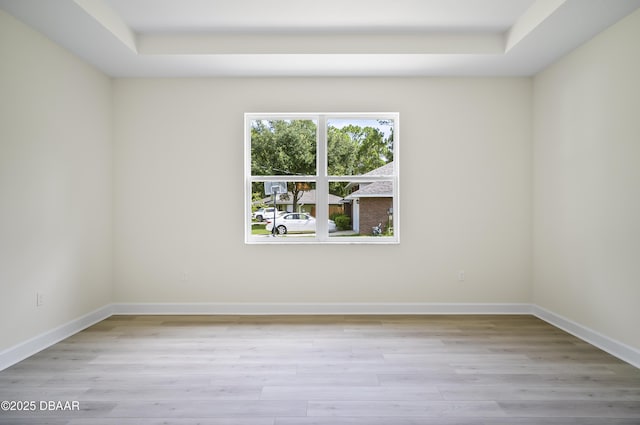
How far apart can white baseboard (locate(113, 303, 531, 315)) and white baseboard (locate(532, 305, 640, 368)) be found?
0.91 feet

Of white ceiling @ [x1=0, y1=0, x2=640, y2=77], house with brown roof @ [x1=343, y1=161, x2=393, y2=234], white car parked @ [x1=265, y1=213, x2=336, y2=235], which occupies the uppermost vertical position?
white ceiling @ [x1=0, y1=0, x2=640, y2=77]

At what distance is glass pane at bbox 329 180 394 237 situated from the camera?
4.73 m

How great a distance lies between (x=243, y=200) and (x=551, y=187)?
10.9ft

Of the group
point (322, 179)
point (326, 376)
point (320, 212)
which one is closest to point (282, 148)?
point (322, 179)

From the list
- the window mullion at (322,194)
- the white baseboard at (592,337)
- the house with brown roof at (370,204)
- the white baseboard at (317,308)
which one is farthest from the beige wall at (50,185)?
the white baseboard at (592,337)

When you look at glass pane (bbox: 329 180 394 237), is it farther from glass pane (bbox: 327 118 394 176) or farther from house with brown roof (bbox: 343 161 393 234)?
glass pane (bbox: 327 118 394 176)

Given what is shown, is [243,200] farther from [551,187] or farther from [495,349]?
[551,187]

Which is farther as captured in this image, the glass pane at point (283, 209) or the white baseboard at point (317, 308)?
the glass pane at point (283, 209)

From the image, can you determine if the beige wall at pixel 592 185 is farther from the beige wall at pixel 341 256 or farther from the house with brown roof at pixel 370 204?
the house with brown roof at pixel 370 204

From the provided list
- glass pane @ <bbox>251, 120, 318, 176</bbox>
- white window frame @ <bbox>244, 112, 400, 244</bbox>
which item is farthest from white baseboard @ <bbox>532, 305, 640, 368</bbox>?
glass pane @ <bbox>251, 120, 318, 176</bbox>

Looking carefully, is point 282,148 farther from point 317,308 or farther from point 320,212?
point 317,308

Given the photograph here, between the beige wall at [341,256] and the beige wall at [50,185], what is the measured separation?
287mm

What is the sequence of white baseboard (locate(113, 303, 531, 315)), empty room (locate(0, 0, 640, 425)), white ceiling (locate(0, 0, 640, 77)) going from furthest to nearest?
white baseboard (locate(113, 303, 531, 315)) → white ceiling (locate(0, 0, 640, 77)) → empty room (locate(0, 0, 640, 425))

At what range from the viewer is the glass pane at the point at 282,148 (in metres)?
4.72
